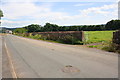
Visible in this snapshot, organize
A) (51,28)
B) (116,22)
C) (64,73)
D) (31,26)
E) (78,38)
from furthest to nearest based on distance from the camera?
(31,26) < (51,28) < (116,22) < (78,38) < (64,73)

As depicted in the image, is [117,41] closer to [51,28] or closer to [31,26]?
[51,28]

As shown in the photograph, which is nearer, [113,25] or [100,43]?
[100,43]

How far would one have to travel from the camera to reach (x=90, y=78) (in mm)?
5066

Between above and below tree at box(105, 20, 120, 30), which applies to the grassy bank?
below

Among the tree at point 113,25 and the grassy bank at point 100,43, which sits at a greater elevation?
the tree at point 113,25

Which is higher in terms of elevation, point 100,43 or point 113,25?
point 113,25

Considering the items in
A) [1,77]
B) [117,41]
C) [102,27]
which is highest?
[102,27]

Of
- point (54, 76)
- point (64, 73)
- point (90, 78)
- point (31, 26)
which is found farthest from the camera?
point (31, 26)

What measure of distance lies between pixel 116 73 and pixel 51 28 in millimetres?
96894

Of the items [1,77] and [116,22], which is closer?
[1,77]

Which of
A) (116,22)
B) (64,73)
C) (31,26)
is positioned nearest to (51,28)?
(31,26)

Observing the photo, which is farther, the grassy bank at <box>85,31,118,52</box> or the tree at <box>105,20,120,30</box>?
the tree at <box>105,20,120,30</box>

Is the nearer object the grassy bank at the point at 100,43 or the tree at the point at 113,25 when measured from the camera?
the grassy bank at the point at 100,43

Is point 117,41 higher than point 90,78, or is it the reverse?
point 117,41
